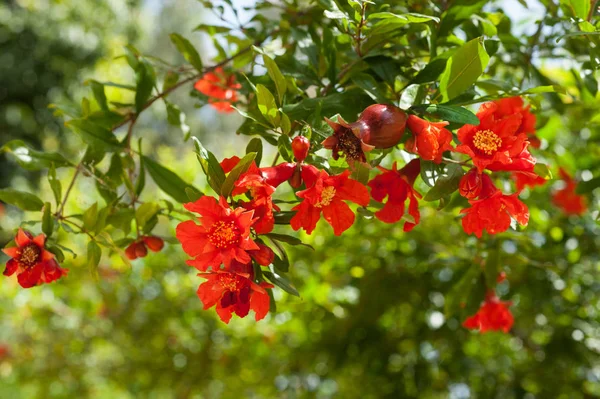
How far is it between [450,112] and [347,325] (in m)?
0.81

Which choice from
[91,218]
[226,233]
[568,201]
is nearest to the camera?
[226,233]

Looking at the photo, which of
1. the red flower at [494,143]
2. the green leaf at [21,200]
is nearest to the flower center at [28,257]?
the green leaf at [21,200]

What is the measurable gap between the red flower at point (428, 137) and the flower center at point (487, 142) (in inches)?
1.2

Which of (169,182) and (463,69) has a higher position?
(463,69)

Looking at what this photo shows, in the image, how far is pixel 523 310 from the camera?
1.34 m

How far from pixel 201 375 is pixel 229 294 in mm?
1287

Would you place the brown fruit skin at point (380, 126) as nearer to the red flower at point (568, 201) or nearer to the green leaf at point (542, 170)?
the green leaf at point (542, 170)

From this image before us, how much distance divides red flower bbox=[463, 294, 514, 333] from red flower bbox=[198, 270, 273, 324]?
491mm

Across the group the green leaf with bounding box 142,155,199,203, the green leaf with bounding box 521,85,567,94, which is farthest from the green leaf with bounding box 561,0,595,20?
the green leaf with bounding box 142,155,199,203

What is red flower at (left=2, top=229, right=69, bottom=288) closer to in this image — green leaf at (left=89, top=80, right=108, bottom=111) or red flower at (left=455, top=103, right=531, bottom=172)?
green leaf at (left=89, top=80, right=108, bottom=111)

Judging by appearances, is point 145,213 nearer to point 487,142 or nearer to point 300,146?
point 300,146

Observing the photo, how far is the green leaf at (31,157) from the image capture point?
750 mm

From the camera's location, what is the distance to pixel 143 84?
800mm

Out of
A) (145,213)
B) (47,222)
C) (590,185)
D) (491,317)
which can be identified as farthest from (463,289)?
(47,222)
